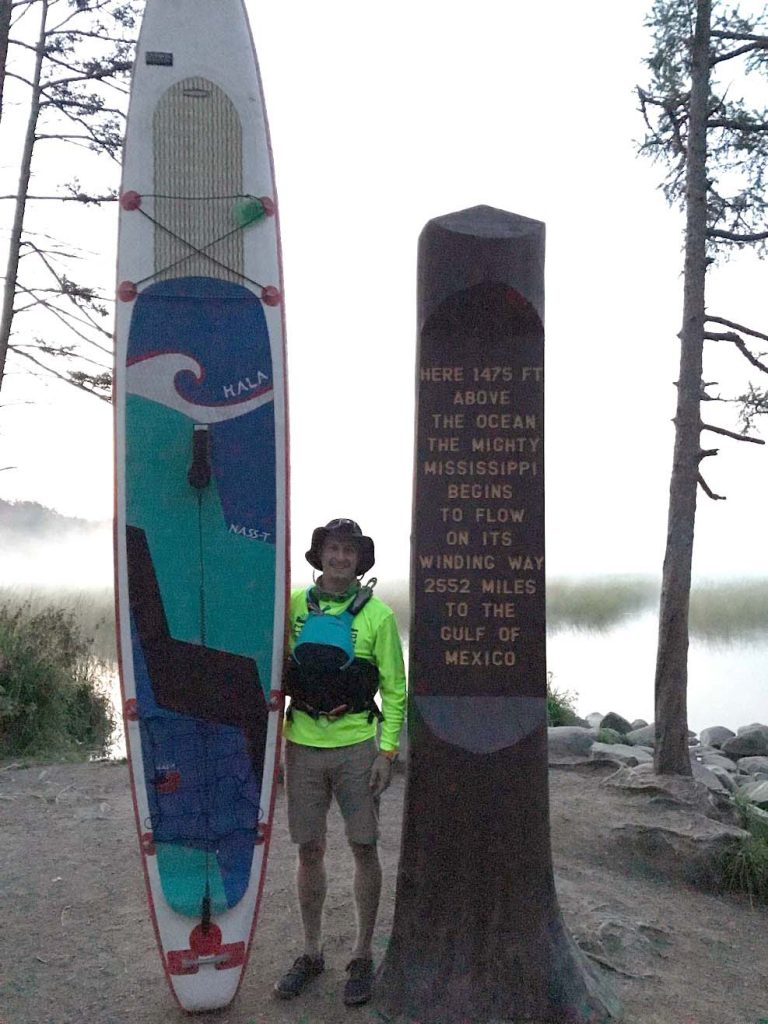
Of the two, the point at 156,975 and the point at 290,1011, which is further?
the point at 156,975

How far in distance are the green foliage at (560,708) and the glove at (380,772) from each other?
6769 millimetres

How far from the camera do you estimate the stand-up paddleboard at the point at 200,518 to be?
3689mm

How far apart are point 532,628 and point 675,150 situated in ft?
19.9

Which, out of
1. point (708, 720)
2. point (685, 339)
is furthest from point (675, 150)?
point (708, 720)

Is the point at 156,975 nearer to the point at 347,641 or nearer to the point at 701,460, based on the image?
the point at 347,641

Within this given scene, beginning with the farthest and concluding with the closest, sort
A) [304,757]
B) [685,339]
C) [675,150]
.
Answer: [675,150] → [685,339] → [304,757]

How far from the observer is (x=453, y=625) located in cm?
351

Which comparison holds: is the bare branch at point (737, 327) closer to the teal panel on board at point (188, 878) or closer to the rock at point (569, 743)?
the rock at point (569, 743)

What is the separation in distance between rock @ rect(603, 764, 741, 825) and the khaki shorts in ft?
12.9

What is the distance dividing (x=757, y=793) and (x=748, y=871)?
272 centimetres

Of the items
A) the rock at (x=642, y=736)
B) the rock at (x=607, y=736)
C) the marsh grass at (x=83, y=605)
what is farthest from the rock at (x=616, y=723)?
the marsh grass at (x=83, y=605)

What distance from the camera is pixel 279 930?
4227mm

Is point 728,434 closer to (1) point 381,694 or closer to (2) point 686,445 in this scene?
(2) point 686,445

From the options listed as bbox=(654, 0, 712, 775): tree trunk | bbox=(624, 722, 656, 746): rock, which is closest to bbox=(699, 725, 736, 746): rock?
bbox=(624, 722, 656, 746): rock
